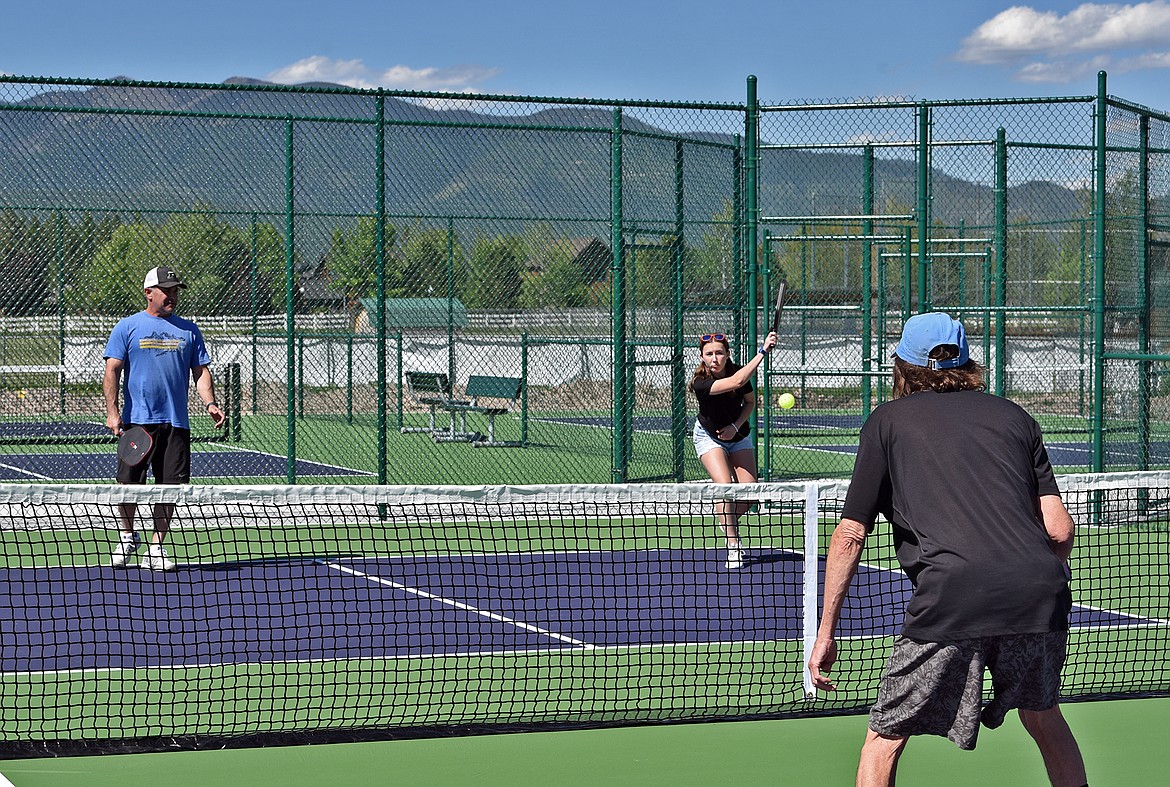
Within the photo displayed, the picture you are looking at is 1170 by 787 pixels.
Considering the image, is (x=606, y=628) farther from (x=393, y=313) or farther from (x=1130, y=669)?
(x=393, y=313)

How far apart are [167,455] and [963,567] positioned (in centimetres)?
615

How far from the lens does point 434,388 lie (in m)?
17.2

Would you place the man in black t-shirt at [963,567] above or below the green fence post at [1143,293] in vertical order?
below

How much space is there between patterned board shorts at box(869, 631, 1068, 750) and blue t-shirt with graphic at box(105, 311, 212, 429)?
5.99m

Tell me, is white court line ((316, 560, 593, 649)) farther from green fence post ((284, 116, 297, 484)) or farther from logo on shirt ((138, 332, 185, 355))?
green fence post ((284, 116, 297, 484))

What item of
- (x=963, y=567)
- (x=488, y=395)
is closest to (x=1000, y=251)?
(x=488, y=395)

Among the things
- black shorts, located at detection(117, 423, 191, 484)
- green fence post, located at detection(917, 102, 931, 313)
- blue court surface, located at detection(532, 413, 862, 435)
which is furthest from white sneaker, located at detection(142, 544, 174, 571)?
blue court surface, located at detection(532, 413, 862, 435)

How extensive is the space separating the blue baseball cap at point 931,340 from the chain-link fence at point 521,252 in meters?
7.01

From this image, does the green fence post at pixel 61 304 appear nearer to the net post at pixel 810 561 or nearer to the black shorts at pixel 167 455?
the black shorts at pixel 167 455

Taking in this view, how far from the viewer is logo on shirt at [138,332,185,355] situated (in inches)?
352

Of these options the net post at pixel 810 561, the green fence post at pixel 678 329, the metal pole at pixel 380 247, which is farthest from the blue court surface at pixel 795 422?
the net post at pixel 810 561

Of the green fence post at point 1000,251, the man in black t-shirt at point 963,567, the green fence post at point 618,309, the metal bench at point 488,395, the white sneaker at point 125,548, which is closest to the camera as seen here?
the man in black t-shirt at point 963,567

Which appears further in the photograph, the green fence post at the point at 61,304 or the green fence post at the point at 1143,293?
the green fence post at the point at 61,304

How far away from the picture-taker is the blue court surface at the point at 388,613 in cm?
704
